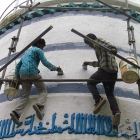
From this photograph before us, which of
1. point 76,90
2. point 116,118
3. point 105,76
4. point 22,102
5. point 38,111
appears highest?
point 105,76

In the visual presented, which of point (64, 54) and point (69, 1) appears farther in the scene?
point (69, 1)

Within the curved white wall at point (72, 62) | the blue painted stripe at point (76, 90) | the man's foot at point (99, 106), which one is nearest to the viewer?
the man's foot at point (99, 106)

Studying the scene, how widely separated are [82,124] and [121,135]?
66 cm

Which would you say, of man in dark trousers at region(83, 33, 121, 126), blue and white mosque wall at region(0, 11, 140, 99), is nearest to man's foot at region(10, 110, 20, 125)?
blue and white mosque wall at region(0, 11, 140, 99)

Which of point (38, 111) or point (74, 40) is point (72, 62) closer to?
point (74, 40)

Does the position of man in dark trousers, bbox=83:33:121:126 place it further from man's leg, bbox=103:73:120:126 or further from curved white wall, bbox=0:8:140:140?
curved white wall, bbox=0:8:140:140

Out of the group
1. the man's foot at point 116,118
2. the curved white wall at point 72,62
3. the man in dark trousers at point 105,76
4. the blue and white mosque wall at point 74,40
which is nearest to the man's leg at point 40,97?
the curved white wall at point 72,62

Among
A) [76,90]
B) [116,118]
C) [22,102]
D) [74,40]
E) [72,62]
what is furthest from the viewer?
[74,40]

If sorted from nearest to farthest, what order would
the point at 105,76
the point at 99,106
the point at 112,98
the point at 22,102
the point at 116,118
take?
the point at 116,118 → the point at 99,106 → the point at 112,98 → the point at 105,76 → the point at 22,102

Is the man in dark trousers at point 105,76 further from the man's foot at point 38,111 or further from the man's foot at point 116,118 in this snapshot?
the man's foot at point 38,111

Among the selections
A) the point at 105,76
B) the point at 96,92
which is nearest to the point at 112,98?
the point at 96,92

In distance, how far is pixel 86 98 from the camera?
6.05 meters

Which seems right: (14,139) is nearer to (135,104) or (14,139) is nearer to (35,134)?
(35,134)

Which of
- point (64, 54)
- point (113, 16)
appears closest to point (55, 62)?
point (64, 54)
